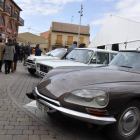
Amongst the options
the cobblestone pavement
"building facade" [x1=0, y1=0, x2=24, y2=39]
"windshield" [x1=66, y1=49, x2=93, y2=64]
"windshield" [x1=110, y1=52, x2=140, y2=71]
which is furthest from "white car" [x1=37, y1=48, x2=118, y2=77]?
"building facade" [x1=0, y1=0, x2=24, y2=39]

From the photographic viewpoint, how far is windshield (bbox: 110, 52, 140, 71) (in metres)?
3.72

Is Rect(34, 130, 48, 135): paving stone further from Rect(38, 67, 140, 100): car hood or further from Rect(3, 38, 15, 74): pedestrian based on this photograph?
Rect(3, 38, 15, 74): pedestrian

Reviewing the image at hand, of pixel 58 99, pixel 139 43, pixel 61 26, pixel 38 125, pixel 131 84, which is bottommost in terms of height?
pixel 38 125

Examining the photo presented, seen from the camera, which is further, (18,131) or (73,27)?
(73,27)

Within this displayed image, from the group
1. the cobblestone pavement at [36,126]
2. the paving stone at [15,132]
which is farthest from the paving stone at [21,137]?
the paving stone at [15,132]

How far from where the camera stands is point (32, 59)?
8.88 m

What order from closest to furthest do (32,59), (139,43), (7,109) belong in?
(7,109) → (32,59) → (139,43)

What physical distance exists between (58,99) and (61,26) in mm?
48673

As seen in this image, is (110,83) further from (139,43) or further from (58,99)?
(139,43)

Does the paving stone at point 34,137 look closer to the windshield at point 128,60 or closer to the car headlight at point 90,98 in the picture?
the car headlight at point 90,98

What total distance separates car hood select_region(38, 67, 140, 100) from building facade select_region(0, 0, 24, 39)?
27332mm

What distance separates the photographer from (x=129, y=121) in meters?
2.78

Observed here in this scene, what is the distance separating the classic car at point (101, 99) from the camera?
8.41ft

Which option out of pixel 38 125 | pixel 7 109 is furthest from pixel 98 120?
pixel 7 109
